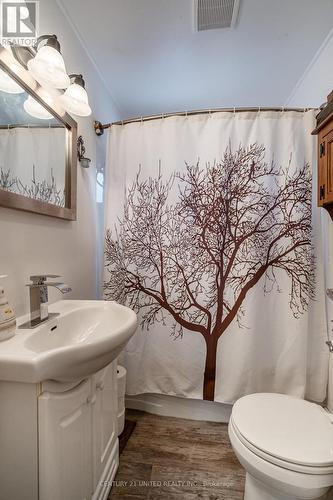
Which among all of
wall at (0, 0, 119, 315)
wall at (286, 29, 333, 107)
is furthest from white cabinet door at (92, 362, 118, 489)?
wall at (286, 29, 333, 107)

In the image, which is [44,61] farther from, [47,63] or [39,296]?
[39,296]

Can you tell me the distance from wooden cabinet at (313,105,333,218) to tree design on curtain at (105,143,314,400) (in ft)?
0.53

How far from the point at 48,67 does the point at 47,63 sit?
1cm

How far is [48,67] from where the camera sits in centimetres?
95

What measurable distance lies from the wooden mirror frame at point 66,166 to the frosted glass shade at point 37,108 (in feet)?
0.05

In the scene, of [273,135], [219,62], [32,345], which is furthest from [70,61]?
[32,345]

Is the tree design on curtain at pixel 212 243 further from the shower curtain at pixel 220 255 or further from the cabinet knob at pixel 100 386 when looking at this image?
the cabinet knob at pixel 100 386

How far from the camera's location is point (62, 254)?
1.29m

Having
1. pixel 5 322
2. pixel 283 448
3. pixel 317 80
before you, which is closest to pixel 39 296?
pixel 5 322

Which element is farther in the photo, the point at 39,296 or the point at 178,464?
the point at 178,464

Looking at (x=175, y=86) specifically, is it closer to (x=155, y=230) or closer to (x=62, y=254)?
(x=155, y=230)

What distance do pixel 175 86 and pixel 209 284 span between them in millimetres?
1554

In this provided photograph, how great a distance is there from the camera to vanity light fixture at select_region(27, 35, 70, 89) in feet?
3.05

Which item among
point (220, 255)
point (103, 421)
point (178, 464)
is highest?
point (220, 255)
